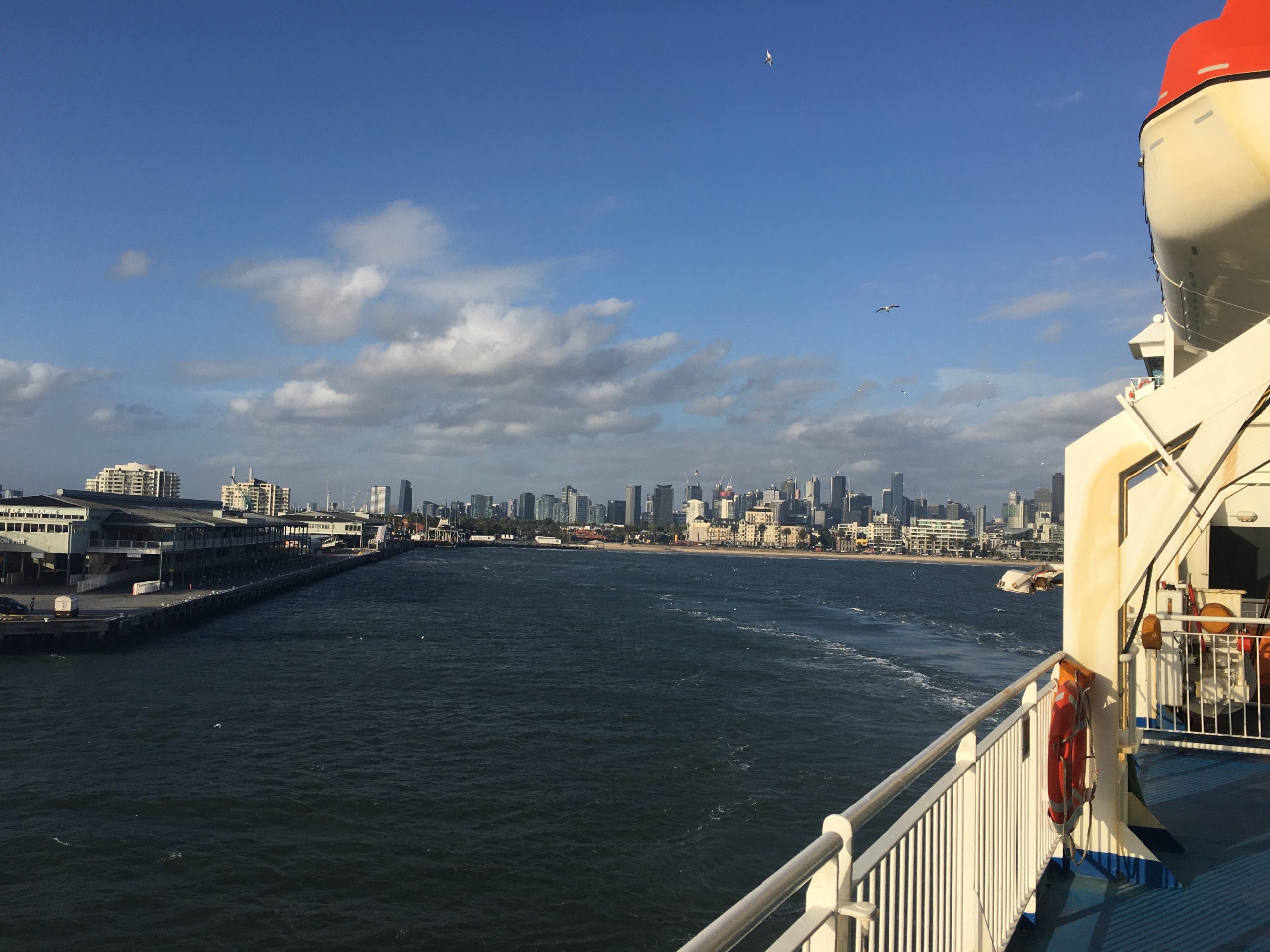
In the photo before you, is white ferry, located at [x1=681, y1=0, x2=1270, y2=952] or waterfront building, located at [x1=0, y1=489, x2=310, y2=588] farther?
waterfront building, located at [x1=0, y1=489, x2=310, y2=588]

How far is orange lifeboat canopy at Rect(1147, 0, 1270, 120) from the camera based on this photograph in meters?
5.45

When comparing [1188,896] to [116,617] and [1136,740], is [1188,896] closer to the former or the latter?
[1136,740]

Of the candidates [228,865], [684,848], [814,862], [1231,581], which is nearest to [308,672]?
[228,865]

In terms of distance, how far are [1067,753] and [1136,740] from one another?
1.35 metres

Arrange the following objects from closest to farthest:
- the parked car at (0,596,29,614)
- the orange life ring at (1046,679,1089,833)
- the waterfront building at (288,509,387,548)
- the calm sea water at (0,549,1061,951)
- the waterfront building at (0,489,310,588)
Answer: the orange life ring at (1046,679,1089,833), the calm sea water at (0,549,1061,951), the parked car at (0,596,29,614), the waterfront building at (0,489,310,588), the waterfront building at (288,509,387,548)

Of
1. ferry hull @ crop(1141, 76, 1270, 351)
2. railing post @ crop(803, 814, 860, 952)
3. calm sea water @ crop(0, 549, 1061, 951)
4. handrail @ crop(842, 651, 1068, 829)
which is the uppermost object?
ferry hull @ crop(1141, 76, 1270, 351)

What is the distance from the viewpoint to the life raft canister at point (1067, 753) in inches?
177

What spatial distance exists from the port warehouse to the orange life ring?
53.8 meters

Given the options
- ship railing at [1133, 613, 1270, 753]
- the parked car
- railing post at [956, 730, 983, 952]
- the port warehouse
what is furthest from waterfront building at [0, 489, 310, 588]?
railing post at [956, 730, 983, 952]

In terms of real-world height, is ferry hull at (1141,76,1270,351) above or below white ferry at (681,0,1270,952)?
above

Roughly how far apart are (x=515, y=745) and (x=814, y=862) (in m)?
19.7

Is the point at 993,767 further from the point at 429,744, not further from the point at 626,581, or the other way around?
the point at 626,581

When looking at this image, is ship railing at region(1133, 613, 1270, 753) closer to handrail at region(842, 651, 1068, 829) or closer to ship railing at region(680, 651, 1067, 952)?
ship railing at region(680, 651, 1067, 952)

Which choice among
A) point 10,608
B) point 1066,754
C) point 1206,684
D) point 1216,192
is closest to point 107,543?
point 10,608
